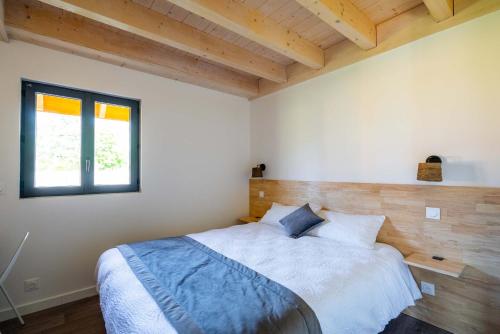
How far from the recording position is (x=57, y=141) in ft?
8.30

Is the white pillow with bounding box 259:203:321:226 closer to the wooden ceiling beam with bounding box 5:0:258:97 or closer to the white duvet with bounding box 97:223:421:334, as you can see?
the white duvet with bounding box 97:223:421:334

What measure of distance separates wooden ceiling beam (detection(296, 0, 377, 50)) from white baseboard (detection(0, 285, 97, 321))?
11.0ft

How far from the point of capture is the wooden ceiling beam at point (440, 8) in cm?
182

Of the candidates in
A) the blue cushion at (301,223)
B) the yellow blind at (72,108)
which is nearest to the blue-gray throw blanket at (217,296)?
the blue cushion at (301,223)

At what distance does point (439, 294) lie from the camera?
2.06 metres

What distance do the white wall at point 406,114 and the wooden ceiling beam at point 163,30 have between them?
0.86 metres

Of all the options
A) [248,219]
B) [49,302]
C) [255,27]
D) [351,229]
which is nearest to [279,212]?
[248,219]

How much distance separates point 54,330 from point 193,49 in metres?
2.79

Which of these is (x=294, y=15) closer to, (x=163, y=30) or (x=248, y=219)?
(x=163, y=30)

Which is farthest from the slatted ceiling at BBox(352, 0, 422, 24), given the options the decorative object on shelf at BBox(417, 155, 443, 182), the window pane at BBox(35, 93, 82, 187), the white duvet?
the window pane at BBox(35, 93, 82, 187)

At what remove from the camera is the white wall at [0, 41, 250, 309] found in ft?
7.45

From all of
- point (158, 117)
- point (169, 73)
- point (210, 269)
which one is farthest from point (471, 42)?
point (158, 117)

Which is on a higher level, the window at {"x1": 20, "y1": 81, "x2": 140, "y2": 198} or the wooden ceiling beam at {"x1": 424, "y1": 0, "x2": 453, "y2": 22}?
the wooden ceiling beam at {"x1": 424, "y1": 0, "x2": 453, "y2": 22}

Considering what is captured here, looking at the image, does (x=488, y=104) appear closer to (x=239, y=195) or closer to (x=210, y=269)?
(x=210, y=269)
